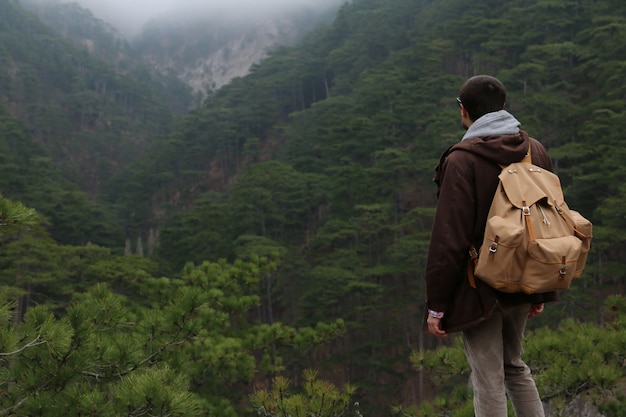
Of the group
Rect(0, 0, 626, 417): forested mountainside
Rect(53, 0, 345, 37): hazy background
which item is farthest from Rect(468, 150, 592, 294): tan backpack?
Rect(53, 0, 345, 37): hazy background

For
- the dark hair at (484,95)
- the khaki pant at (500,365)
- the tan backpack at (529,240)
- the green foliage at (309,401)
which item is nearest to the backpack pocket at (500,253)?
the tan backpack at (529,240)

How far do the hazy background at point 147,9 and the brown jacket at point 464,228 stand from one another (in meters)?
70.5

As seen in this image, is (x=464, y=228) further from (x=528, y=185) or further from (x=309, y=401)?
(x=309, y=401)

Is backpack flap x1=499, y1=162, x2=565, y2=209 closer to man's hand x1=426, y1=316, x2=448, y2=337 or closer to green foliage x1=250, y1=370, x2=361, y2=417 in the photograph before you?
man's hand x1=426, y1=316, x2=448, y2=337

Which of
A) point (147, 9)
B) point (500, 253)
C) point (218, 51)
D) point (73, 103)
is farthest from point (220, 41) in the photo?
point (500, 253)

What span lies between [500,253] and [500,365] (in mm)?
379

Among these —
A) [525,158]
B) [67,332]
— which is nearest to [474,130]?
[525,158]

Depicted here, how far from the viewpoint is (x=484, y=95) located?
142 centimetres

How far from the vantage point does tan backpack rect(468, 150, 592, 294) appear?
47.3 inches

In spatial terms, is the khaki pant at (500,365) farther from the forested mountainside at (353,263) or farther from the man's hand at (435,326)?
the forested mountainside at (353,263)

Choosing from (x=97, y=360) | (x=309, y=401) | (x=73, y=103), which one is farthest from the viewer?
(x=73, y=103)

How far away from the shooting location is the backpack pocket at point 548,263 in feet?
3.92

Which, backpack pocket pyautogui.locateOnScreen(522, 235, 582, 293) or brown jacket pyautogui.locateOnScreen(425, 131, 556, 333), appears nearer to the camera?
backpack pocket pyautogui.locateOnScreen(522, 235, 582, 293)

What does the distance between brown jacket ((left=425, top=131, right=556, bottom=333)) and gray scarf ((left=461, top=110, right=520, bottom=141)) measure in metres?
0.02
